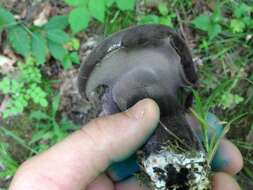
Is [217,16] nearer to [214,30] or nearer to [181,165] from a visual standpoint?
[214,30]

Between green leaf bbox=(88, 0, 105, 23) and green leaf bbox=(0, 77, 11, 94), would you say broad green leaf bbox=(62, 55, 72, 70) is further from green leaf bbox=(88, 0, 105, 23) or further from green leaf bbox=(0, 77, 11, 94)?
green leaf bbox=(88, 0, 105, 23)

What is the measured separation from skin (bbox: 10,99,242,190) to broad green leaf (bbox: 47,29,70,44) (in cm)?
71

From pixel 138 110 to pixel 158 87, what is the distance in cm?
20

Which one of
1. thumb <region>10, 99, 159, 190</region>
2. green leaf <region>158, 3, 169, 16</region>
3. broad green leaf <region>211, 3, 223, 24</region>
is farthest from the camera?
green leaf <region>158, 3, 169, 16</region>

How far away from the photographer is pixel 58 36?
2549 millimetres

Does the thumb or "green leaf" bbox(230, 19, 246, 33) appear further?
"green leaf" bbox(230, 19, 246, 33)

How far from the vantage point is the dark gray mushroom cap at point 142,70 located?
6.60 feet

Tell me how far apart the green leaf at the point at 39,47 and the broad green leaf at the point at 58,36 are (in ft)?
0.17

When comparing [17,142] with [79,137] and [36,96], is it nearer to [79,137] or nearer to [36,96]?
[36,96]

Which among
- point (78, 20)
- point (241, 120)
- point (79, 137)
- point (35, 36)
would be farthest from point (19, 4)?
point (241, 120)

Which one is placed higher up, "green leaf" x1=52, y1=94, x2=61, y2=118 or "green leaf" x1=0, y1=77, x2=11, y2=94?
"green leaf" x1=0, y1=77, x2=11, y2=94

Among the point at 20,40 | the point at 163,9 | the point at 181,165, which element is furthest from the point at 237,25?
the point at 20,40

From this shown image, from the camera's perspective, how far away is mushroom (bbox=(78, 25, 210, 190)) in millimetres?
1988

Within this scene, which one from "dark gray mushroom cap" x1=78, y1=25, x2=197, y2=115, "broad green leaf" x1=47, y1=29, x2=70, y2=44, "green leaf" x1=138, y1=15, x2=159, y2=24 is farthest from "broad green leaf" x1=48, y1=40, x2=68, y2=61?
"green leaf" x1=138, y1=15, x2=159, y2=24
